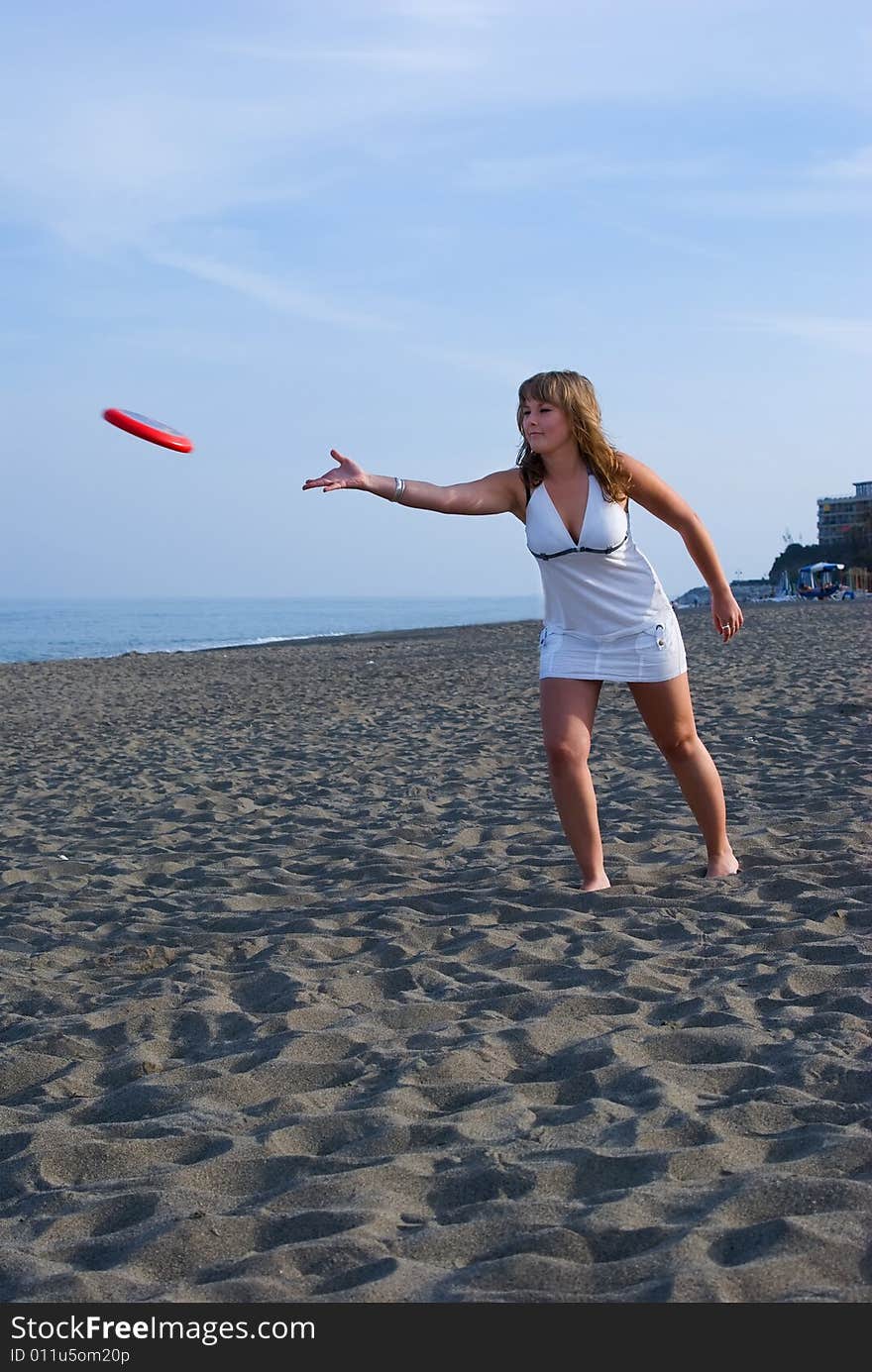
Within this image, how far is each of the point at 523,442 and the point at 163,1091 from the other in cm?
255

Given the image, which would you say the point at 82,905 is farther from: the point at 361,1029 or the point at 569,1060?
the point at 569,1060

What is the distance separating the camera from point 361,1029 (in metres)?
3.82

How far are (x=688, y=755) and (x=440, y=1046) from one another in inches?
74.2

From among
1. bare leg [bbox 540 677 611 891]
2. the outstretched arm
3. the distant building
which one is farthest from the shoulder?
the distant building

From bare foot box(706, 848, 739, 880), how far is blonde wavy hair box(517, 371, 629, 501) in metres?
1.54

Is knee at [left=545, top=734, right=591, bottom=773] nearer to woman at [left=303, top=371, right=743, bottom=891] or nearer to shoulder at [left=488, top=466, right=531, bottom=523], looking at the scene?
woman at [left=303, top=371, right=743, bottom=891]

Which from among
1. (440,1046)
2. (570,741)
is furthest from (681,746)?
(440,1046)

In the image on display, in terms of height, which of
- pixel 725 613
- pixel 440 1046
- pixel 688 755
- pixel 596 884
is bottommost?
pixel 440 1046

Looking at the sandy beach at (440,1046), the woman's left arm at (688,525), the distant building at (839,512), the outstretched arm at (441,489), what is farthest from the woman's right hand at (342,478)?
the distant building at (839,512)

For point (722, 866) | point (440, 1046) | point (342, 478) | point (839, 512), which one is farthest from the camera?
point (839, 512)

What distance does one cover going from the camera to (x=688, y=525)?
493 cm

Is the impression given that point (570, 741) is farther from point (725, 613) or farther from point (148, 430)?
point (148, 430)

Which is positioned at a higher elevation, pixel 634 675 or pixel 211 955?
pixel 634 675
